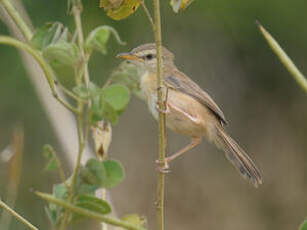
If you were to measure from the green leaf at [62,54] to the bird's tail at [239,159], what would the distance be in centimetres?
95

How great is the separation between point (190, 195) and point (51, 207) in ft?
16.1

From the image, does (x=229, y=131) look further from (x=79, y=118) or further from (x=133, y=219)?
(x=79, y=118)

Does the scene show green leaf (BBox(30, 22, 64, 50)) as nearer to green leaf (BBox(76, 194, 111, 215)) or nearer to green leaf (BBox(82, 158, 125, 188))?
green leaf (BBox(82, 158, 125, 188))

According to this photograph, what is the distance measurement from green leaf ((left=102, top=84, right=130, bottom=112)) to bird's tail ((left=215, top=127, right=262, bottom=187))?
0.75 m

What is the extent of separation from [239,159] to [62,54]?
1322 mm

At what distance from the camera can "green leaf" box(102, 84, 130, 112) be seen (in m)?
1.92

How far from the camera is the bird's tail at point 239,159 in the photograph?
2.61 m

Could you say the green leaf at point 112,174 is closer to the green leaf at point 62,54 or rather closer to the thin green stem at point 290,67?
the green leaf at point 62,54

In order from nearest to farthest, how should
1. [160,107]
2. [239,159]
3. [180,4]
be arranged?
[180,4] → [160,107] → [239,159]

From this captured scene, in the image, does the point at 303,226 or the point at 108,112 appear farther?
the point at 108,112

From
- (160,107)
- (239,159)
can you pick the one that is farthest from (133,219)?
(239,159)

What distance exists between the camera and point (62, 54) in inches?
73.9

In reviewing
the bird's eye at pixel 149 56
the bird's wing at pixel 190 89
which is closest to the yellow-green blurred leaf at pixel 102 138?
the bird's wing at pixel 190 89

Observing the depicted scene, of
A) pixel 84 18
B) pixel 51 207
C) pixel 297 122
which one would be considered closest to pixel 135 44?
pixel 84 18
